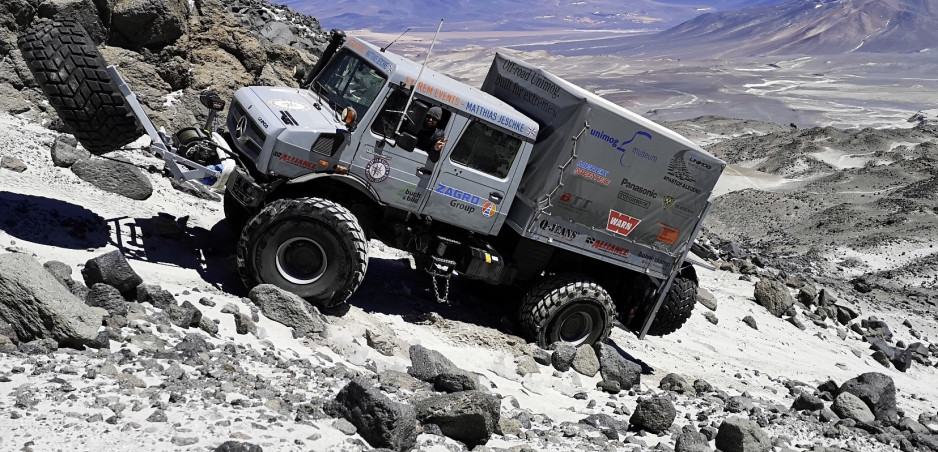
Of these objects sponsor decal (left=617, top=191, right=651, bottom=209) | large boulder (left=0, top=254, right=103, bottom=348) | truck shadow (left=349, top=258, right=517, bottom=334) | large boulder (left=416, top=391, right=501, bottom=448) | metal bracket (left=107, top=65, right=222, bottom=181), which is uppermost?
sponsor decal (left=617, top=191, right=651, bottom=209)

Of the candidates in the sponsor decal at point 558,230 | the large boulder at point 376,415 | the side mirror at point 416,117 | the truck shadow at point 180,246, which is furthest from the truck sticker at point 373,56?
the large boulder at point 376,415

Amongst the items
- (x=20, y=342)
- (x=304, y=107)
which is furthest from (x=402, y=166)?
(x=20, y=342)

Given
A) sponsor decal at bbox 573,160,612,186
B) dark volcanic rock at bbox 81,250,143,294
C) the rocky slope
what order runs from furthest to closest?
sponsor decal at bbox 573,160,612,186 → dark volcanic rock at bbox 81,250,143,294 → the rocky slope

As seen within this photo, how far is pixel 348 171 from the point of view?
843 centimetres

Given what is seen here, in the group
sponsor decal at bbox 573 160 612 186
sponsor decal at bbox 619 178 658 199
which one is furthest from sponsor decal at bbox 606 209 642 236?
sponsor decal at bbox 573 160 612 186

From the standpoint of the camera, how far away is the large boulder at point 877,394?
976 cm

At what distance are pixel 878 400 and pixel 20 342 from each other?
8883 mm

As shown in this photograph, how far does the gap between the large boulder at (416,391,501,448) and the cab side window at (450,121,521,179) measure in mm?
3105

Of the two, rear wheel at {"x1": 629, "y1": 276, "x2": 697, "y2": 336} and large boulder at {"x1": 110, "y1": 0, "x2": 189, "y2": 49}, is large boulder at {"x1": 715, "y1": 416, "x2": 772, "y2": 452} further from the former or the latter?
large boulder at {"x1": 110, "y1": 0, "x2": 189, "y2": 49}

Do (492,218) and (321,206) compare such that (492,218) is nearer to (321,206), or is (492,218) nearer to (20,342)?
(321,206)

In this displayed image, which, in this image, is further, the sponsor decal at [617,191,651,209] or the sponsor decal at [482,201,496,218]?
the sponsor decal at [617,191,651,209]

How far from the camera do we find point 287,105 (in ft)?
28.1

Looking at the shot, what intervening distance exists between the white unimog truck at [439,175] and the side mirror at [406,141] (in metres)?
0.02

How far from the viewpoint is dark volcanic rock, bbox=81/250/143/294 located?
699cm
